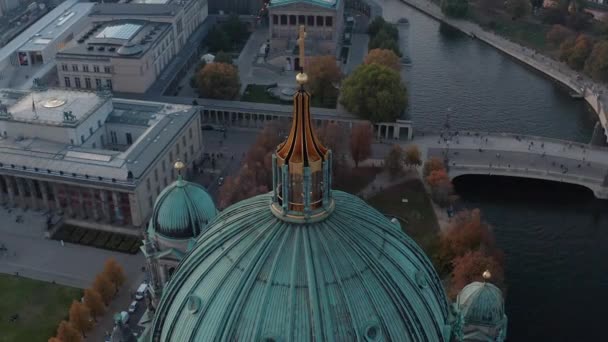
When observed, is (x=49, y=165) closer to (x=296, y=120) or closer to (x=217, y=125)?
(x=217, y=125)

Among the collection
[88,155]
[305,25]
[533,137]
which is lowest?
[533,137]

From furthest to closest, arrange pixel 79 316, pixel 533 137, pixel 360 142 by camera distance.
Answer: pixel 533 137 → pixel 360 142 → pixel 79 316

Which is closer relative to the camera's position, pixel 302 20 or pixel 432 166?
pixel 432 166

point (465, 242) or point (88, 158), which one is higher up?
point (88, 158)

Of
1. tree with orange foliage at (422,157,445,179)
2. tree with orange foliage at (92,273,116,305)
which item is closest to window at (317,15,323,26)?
tree with orange foliage at (422,157,445,179)

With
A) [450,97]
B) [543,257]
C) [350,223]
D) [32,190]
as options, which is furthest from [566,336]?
[32,190]

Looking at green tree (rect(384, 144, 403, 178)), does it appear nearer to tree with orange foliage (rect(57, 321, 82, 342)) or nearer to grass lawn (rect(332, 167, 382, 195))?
grass lawn (rect(332, 167, 382, 195))

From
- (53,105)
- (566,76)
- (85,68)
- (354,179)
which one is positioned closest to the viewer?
(53,105)

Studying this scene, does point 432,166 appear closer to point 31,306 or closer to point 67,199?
point 67,199

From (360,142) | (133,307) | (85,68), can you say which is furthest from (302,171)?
(85,68)
